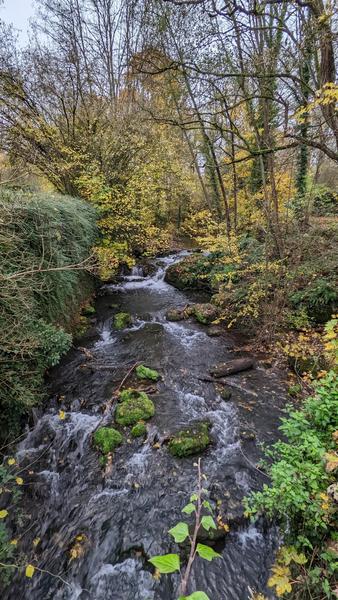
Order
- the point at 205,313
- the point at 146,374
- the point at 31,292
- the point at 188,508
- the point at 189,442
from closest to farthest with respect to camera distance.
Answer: the point at 188,508, the point at 189,442, the point at 31,292, the point at 146,374, the point at 205,313

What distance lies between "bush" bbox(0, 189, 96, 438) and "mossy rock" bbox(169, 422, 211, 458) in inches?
83.8

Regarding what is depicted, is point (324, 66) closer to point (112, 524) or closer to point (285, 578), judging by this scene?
point (285, 578)

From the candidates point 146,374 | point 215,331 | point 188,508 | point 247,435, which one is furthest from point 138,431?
point 215,331

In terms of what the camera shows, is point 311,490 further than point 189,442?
No

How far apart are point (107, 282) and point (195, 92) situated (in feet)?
23.1

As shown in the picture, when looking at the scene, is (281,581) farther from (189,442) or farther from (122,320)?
(122,320)

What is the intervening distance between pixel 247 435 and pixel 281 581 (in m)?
2.07

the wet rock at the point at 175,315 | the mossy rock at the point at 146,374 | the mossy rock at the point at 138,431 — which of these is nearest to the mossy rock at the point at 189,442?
the mossy rock at the point at 138,431

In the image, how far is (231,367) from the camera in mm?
5844

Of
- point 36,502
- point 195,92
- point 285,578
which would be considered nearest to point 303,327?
point 285,578

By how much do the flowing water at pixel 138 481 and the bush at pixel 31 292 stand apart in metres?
0.76

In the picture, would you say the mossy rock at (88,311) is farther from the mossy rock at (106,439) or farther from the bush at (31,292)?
the mossy rock at (106,439)

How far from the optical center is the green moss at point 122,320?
24.4ft

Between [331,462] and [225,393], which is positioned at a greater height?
[331,462]
